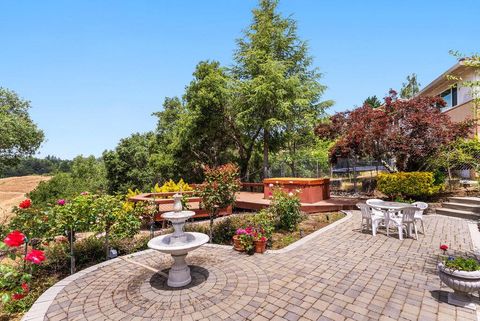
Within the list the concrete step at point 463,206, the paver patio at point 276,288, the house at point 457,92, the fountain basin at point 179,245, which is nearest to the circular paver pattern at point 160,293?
the paver patio at point 276,288

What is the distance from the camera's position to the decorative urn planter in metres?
3.98

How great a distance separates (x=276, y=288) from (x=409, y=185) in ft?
34.1

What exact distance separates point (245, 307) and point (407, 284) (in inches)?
130

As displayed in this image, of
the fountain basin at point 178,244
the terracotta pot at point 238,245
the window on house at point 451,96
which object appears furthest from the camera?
the window on house at point 451,96

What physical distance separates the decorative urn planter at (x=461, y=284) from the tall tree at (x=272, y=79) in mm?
13596

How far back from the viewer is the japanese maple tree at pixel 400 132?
11.5m

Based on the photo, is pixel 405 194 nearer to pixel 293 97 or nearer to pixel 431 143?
pixel 431 143

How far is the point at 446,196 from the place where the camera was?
12445mm

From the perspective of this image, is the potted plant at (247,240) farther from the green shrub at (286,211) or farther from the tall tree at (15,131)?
the tall tree at (15,131)

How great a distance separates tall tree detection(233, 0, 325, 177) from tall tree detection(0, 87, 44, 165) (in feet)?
Result: 47.0

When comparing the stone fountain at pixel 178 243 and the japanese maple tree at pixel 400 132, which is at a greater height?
the japanese maple tree at pixel 400 132

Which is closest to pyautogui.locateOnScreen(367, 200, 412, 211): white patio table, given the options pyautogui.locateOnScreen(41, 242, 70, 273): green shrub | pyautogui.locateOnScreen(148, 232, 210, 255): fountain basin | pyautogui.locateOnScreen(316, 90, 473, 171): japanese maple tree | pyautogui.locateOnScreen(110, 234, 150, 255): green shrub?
pyautogui.locateOnScreen(316, 90, 473, 171): japanese maple tree

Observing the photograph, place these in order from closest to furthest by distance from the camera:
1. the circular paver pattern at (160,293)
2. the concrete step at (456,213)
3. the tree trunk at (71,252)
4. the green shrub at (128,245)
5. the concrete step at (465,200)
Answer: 1. the circular paver pattern at (160,293)
2. the tree trunk at (71,252)
3. the green shrub at (128,245)
4. the concrete step at (456,213)
5. the concrete step at (465,200)

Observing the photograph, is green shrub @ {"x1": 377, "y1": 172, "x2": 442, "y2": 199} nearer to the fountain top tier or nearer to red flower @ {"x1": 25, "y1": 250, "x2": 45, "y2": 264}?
the fountain top tier
